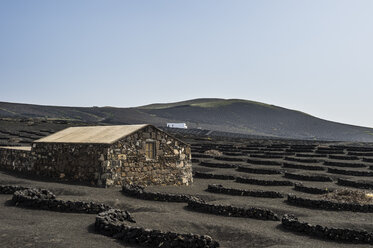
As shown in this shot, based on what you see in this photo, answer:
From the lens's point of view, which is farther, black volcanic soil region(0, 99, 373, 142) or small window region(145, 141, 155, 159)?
black volcanic soil region(0, 99, 373, 142)

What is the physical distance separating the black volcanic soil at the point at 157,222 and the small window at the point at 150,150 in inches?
133

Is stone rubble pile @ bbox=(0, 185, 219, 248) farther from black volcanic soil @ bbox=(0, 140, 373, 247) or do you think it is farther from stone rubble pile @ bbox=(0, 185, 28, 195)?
stone rubble pile @ bbox=(0, 185, 28, 195)

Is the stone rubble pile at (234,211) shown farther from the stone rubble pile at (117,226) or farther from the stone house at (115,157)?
the stone house at (115,157)

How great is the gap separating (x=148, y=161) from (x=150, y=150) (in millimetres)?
763

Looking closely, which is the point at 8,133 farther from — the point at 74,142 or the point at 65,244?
the point at 65,244

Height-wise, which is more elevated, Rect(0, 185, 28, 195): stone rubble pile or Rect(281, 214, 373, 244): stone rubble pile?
Rect(0, 185, 28, 195): stone rubble pile

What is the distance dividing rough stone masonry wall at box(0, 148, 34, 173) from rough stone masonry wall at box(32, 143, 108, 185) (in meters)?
0.73

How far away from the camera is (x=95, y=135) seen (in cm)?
2872

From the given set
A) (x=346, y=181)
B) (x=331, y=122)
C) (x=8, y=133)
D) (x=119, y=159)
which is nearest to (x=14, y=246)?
(x=119, y=159)

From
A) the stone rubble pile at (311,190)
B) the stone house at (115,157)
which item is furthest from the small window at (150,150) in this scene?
the stone rubble pile at (311,190)

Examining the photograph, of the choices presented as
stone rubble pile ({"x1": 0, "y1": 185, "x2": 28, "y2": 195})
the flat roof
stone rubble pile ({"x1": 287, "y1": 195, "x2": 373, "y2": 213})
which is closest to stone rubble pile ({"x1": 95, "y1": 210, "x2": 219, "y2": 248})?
stone rubble pile ({"x1": 0, "y1": 185, "x2": 28, "y2": 195})

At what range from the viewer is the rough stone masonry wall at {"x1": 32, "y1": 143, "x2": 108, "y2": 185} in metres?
26.0

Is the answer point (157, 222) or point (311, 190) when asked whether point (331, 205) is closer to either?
point (311, 190)

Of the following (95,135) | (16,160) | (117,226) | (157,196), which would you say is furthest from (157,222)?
(16,160)
